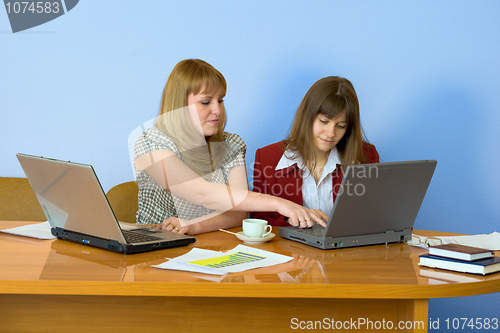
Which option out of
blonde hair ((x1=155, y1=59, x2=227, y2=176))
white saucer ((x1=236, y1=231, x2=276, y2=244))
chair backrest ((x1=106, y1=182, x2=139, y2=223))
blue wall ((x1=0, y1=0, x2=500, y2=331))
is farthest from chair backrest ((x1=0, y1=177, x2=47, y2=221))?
white saucer ((x1=236, y1=231, x2=276, y2=244))

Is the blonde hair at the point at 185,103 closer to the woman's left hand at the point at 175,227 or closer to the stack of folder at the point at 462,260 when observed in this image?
the woman's left hand at the point at 175,227

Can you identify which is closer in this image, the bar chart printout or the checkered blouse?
the bar chart printout

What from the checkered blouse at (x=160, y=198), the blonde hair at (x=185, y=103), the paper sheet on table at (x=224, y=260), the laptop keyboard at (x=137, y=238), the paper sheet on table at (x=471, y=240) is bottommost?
A: the paper sheet on table at (x=224, y=260)

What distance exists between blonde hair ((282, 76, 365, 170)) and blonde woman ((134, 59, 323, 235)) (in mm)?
289

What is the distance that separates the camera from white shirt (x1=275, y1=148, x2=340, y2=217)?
2035 millimetres

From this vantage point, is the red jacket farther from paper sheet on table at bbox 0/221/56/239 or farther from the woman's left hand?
paper sheet on table at bbox 0/221/56/239

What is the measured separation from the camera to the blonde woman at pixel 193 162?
1567 mm

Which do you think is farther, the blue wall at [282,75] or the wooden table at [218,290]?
the blue wall at [282,75]

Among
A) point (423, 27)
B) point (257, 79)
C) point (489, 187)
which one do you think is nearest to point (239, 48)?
point (257, 79)

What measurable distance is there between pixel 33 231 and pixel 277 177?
1.07m

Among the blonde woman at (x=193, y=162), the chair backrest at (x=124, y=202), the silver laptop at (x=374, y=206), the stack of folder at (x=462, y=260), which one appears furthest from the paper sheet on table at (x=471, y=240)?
the chair backrest at (x=124, y=202)

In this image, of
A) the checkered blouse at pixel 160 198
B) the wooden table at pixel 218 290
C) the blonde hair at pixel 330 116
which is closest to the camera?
the wooden table at pixel 218 290

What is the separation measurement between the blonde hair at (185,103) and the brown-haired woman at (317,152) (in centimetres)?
40

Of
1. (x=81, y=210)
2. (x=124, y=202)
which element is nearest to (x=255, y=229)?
(x=81, y=210)
